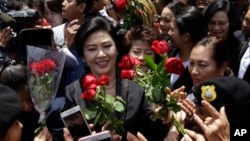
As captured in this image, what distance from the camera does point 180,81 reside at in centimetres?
362

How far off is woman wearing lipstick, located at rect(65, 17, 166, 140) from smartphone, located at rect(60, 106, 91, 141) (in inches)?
12.0

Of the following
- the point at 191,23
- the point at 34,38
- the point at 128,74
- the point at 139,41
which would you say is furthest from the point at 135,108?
the point at 191,23

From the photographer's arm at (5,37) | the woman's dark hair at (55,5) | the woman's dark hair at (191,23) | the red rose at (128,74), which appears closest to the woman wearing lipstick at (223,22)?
the woman's dark hair at (191,23)

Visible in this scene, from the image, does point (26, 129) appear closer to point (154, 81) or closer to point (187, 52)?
point (154, 81)

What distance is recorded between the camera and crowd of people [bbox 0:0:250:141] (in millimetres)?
2238

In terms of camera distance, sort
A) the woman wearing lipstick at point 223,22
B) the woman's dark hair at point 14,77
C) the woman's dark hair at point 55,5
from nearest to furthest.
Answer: the woman's dark hair at point 14,77
the woman wearing lipstick at point 223,22
the woman's dark hair at point 55,5

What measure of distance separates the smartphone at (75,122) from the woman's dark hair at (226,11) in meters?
2.64

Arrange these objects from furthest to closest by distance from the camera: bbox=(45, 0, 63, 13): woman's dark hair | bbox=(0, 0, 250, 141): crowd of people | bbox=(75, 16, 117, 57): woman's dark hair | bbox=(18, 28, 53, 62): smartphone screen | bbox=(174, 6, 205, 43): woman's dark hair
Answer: bbox=(45, 0, 63, 13): woman's dark hair → bbox=(174, 6, 205, 43): woman's dark hair → bbox=(18, 28, 53, 62): smartphone screen → bbox=(75, 16, 117, 57): woman's dark hair → bbox=(0, 0, 250, 141): crowd of people

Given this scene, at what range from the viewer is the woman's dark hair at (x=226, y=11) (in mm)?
4703

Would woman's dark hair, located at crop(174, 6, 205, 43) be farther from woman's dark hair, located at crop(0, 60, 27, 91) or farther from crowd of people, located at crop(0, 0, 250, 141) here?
woman's dark hair, located at crop(0, 60, 27, 91)

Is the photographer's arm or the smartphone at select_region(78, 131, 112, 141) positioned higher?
the photographer's arm

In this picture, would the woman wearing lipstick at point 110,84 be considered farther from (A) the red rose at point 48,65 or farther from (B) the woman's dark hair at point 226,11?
(B) the woman's dark hair at point 226,11

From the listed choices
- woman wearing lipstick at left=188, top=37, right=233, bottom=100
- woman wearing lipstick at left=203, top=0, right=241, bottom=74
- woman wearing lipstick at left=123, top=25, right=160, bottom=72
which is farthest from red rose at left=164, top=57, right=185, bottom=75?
woman wearing lipstick at left=203, top=0, right=241, bottom=74

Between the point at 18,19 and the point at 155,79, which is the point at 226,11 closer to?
the point at 18,19
